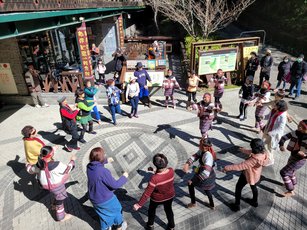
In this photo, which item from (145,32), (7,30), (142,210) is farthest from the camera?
(145,32)

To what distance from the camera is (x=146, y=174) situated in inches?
249

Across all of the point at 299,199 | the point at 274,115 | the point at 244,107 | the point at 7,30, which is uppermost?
the point at 7,30

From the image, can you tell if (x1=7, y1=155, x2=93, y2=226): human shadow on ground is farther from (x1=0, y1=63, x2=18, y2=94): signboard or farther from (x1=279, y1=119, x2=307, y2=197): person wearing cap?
(x1=0, y1=63, x2=18, y2=94): signboard

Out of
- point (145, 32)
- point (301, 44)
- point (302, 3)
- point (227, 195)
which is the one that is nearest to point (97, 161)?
point (227, 195)

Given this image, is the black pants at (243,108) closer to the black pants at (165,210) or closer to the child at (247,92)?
the child at (247,92)

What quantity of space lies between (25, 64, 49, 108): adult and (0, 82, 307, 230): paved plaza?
0.60 meters

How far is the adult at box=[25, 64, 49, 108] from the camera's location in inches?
404

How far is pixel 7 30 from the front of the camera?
5781 mm

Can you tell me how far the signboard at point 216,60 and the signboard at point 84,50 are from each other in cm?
526

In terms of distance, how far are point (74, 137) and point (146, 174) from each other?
2587 millimetres

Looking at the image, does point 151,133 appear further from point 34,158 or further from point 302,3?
point 302,3

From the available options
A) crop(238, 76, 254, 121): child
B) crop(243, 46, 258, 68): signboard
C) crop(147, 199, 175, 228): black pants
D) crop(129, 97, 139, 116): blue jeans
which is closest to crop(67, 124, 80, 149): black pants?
crop(129, 97, 139, 116): blue jeans

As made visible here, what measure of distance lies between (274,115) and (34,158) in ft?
18.8

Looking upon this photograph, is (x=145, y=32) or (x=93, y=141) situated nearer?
(x=93, y=141)
